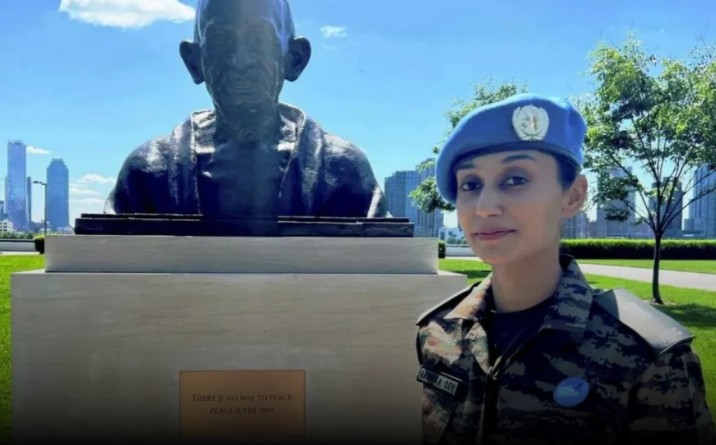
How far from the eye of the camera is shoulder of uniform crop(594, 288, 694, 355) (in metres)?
1.21

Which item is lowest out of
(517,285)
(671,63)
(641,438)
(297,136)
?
(641,438)

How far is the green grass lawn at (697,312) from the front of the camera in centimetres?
587

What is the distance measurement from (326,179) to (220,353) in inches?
58.7

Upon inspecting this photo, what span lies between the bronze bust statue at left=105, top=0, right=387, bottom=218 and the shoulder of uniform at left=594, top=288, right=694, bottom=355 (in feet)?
9.98

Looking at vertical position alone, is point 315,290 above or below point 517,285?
below

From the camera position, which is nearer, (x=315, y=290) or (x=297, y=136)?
(x=315, y=290)

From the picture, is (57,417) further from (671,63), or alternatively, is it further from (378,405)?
(671,63)

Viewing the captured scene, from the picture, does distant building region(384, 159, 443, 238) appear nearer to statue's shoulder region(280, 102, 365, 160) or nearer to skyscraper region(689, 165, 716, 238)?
skyscraper region(689, 165, 716, 238)

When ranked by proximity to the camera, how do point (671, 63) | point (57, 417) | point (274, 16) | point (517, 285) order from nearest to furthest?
point (517, 285) → point (57, 417) → point (274, 16) → point (671, 63)

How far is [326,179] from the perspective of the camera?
14.8 feet

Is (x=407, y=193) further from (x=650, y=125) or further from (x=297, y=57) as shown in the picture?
(x=297, y=57)

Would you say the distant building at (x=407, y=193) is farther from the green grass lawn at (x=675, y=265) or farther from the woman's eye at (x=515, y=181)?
the woman's eye at (x=515, y=181)

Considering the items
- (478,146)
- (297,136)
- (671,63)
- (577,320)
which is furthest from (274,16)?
(671,63)

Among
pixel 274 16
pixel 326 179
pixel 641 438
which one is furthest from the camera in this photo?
pixel 326 179
